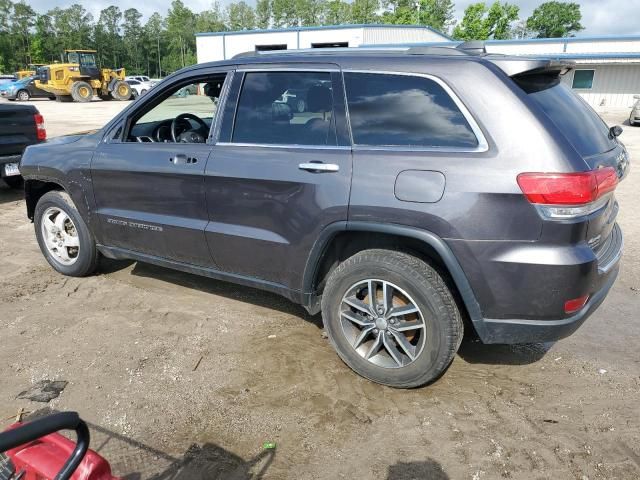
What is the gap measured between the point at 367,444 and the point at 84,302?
282 centimetres

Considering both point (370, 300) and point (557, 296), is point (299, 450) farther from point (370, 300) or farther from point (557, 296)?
point (557, 296)

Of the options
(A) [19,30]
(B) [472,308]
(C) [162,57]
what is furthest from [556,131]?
(C) [162,57]

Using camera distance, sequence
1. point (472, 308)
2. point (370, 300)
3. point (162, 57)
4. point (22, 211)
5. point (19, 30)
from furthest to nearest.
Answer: point (162, 57) → point (19, 30) → point (22, 211) → point (370, 300) → point (472, 308)

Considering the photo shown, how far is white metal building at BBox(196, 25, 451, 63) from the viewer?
3403 centimetres

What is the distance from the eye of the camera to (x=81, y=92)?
32.7 meters

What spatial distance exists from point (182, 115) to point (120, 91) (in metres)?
33.5

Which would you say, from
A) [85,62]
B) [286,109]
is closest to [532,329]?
[286,109]

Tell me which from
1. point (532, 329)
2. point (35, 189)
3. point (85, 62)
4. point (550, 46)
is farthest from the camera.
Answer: point (85, 62)

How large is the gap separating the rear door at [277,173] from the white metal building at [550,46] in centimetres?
2796

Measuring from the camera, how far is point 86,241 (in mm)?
4520

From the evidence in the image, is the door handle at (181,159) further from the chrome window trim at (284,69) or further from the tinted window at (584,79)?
the tinted window at (584,79)

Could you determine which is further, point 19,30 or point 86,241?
point 19,30

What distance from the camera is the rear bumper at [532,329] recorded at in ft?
8.94

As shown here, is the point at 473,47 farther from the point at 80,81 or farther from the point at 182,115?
the point at 80,81
